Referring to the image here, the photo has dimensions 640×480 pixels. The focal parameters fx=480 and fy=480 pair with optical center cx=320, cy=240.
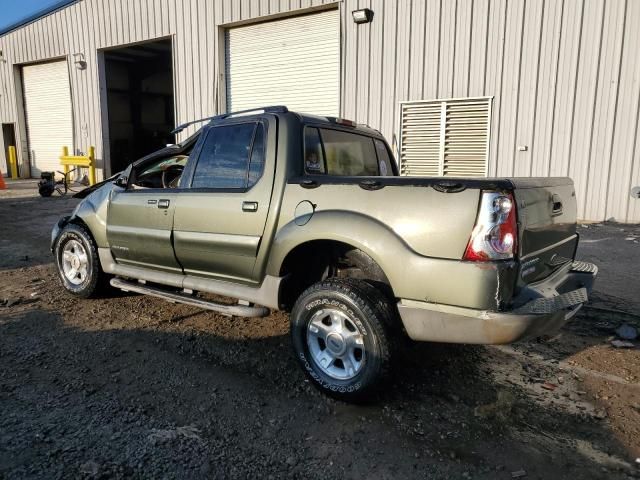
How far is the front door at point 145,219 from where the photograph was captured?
4.29 m

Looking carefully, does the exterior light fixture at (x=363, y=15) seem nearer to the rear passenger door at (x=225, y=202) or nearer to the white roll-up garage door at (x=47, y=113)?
the rear passenger door at (x=225, y=202)

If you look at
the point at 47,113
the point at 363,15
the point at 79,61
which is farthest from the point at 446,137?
the point at 47,113

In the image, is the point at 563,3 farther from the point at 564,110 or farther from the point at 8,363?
the point at 8,363

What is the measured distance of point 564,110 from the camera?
365 inches

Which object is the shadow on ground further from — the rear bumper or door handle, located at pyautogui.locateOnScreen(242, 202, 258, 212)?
door handle, located at pyautogui.locateOnScreen(242, 202, 258, 212)

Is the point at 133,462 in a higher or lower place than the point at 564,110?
lower

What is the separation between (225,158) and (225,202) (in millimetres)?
428

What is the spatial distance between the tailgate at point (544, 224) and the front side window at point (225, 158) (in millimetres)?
2052

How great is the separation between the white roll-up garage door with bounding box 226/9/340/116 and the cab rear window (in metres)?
8.07

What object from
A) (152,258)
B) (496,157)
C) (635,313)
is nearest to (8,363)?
(152,258)

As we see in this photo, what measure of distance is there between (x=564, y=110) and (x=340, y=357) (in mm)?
8271

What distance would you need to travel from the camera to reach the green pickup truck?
8.93ft

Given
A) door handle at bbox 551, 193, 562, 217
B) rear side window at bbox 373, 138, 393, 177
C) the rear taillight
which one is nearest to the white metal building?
rear side window at bbox 373, 138, 393, 177

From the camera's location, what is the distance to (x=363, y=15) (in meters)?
11.1
